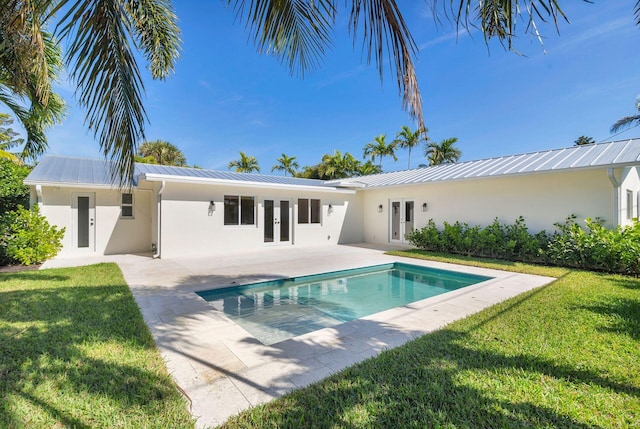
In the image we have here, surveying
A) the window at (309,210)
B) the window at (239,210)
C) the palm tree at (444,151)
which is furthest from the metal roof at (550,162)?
the palm tree at (444,151)

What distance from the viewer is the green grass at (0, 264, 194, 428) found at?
97.0 inches

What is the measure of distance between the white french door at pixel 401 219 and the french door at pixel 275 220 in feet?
18.9

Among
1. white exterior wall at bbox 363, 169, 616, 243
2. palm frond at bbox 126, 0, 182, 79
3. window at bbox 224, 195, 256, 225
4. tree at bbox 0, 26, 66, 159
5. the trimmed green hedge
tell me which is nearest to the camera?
tree at bbox 0, 26, 66, 159

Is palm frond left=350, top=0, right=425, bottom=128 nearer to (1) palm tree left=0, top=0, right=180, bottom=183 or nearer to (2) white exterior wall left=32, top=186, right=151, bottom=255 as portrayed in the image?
(1) palm tree left=0, top=0, right=180, bottom=183

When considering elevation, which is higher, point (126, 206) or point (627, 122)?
point (627, 122)

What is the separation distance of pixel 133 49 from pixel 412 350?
443cm

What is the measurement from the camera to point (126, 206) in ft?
41.2

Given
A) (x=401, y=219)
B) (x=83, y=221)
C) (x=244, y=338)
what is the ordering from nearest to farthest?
(x=244, y=338)
(x=83, y=221)
(x=401, y=219)

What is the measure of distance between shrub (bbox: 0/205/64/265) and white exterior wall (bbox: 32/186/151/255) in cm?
87

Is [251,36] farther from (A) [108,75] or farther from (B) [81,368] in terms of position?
(B) [81,368]

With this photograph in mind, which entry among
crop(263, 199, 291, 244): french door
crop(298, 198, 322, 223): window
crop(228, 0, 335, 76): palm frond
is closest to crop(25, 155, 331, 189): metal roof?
crop(263, 199, 291, 244): french door

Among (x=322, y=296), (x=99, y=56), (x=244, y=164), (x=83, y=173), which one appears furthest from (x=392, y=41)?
(x=244, y=164)

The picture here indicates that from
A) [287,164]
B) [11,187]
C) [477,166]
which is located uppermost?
[287,164]

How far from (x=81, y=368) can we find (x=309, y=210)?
1256cm
